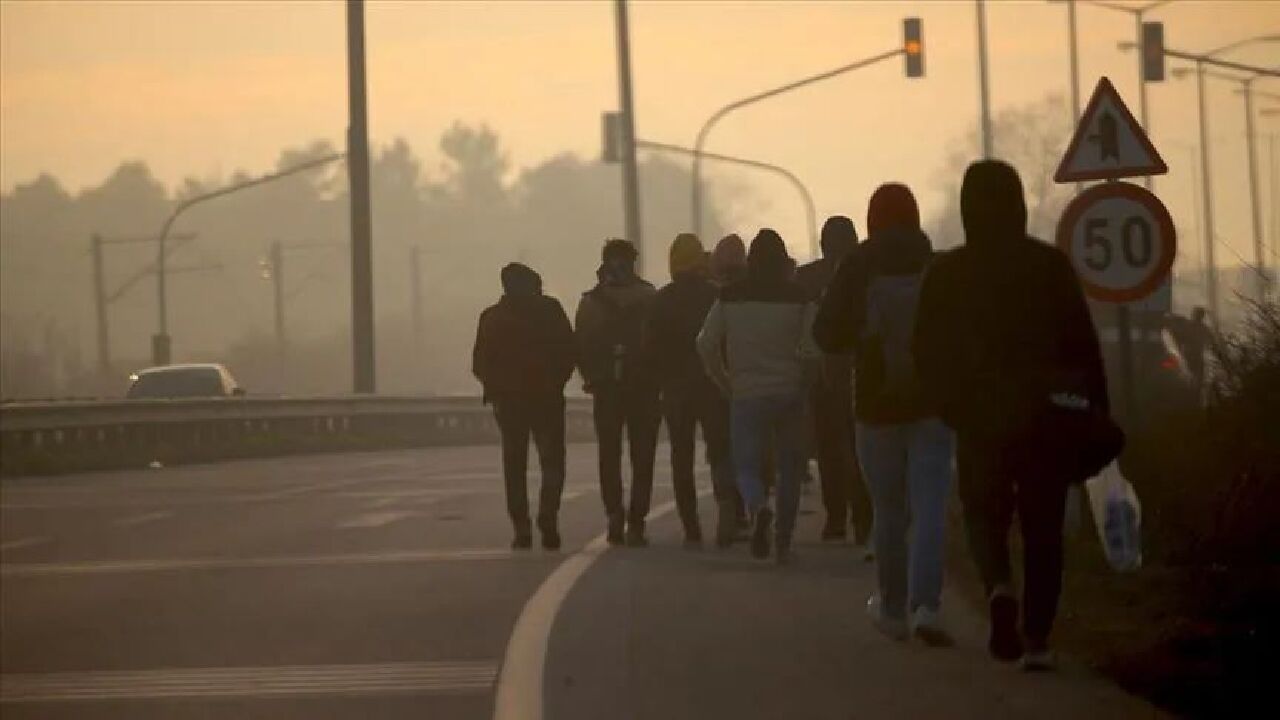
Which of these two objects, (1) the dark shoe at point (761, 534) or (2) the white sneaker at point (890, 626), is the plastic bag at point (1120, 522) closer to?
(2) the white sneaker at point (890, 626)

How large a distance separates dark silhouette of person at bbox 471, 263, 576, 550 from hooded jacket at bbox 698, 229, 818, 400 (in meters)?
2.22

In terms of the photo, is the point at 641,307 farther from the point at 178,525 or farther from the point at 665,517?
the point at 178,525

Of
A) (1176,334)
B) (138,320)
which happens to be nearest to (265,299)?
(138,320)

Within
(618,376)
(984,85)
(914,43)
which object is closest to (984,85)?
(984,85)

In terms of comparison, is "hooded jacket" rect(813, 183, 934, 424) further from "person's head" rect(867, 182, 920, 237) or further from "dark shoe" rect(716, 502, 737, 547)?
"dark shoe" rect(716, 502, 737, 547)

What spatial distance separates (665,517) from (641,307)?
354 cm

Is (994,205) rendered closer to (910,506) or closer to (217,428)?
(910,506)

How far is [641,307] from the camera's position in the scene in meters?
19.1

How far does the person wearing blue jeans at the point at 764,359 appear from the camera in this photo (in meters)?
16.6

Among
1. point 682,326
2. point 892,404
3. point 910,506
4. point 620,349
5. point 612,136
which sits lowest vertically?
point 910,506

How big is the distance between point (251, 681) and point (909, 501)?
9.44 ft

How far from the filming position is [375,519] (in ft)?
75.3

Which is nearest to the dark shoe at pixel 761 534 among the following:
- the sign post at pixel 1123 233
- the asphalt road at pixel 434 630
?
the asphalt road at pixel 434 630

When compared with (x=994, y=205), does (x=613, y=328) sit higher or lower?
lower
